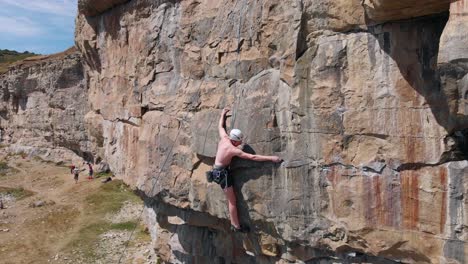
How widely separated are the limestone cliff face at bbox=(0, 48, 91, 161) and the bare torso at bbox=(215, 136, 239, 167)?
92.6 feet

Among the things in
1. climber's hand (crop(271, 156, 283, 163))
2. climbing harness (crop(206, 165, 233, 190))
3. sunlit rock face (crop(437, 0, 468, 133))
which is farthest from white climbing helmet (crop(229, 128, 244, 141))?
sunlit rock face (crop(437, 0, 468, 133))

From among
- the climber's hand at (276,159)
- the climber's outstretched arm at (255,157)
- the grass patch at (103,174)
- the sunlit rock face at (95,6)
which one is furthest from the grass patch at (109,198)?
the climber's hand at (276,159)

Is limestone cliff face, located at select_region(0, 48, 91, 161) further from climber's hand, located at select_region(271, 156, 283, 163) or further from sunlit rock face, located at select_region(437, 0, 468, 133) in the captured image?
sunlit rock face, located at select_region(437, 0, 468, 133)

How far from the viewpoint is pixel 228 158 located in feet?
27.9

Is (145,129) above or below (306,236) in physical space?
above

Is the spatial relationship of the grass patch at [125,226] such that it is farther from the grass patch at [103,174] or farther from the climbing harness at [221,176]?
the climbing harness at [221,176]

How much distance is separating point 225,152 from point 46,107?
1335 inches

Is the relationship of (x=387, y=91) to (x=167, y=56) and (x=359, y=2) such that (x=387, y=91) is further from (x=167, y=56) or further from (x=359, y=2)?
(x=167, y=56)

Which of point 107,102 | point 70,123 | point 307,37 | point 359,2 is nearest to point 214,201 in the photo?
point 307,37

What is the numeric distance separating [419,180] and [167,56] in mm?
6769

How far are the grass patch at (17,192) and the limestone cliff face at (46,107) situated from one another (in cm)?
599

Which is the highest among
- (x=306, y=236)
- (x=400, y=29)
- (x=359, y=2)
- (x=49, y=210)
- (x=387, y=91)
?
(x=359, y=2)

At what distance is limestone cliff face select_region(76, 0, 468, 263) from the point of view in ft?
20.7

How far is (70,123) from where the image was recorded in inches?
1423
